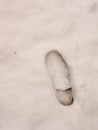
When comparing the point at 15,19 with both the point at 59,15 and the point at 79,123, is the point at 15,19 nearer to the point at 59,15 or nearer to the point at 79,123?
the point at 59,15

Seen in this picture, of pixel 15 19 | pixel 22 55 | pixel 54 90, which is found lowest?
pixel 54 90

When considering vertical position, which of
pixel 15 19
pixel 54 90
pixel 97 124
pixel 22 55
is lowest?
pixel 97 124

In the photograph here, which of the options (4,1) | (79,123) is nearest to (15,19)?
(4,1)

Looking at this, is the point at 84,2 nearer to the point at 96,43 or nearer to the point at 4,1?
the point at 96,43

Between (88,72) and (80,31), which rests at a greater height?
(80,31)

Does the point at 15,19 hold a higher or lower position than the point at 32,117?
higher

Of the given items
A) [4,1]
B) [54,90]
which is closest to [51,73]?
[54,90]
